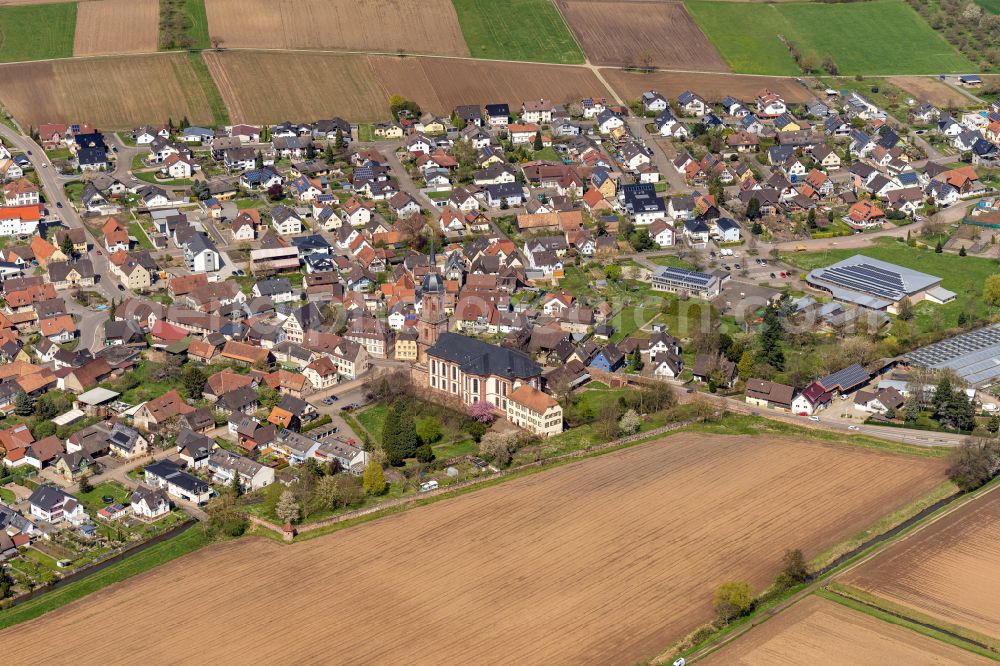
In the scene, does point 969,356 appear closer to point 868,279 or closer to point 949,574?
point 868,279

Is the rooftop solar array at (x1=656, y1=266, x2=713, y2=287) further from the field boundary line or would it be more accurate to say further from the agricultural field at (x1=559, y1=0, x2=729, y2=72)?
the agricultural field at (x1=559, y1=0, x2=729, y2=72)

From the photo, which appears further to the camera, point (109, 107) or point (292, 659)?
point (109, 107)

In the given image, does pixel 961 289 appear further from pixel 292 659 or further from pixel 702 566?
pixel 292 659

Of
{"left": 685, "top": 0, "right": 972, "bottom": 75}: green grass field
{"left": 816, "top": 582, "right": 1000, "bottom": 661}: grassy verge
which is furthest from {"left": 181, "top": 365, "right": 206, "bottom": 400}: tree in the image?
Result: {"left": 685, "top": 0, "right": 972, "bottom": 75}: green grass field

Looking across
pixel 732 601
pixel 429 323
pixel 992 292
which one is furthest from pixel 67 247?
pixel 992 292

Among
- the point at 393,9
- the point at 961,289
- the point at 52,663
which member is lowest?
the point at 52,663

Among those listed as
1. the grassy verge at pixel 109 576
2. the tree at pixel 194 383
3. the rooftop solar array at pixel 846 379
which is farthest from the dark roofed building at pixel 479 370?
the grassy verge at pixel 109 576

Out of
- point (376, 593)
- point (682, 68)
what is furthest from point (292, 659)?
point (682, 68)
